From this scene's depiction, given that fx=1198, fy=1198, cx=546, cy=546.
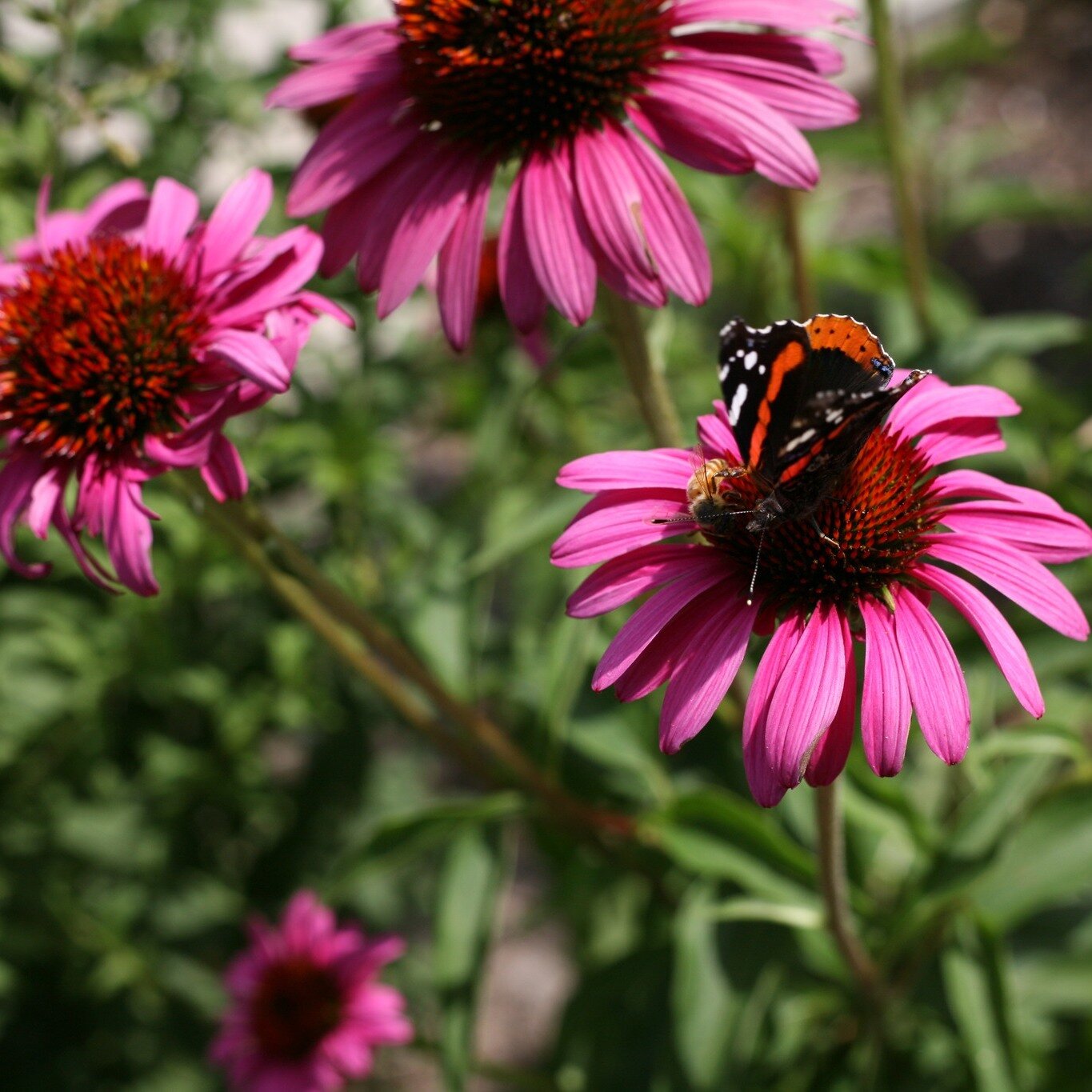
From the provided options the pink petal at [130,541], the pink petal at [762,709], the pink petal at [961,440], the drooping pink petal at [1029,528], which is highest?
the pink petal at [961,440]

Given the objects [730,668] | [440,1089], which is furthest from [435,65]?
[440,1089]

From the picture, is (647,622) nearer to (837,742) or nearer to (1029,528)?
(837,742)

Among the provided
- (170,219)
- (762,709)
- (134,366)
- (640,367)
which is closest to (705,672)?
(762,709)

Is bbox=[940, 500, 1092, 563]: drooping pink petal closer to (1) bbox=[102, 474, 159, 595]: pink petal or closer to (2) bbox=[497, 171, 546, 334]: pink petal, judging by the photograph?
(2) bbox=[497, 171, 546, 334]: pink petal

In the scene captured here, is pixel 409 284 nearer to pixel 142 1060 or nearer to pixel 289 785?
pixel 289 785

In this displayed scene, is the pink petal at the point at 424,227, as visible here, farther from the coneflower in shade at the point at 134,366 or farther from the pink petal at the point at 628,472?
the pink petal at the point at 628,472

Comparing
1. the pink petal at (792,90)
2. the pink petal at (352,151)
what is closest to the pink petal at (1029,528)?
the pink petal at (792,90)

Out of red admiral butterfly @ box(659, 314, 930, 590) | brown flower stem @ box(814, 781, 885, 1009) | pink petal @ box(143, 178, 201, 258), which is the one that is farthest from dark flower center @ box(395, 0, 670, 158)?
brown flower stem @ box(814, 781, 885, 1009)
